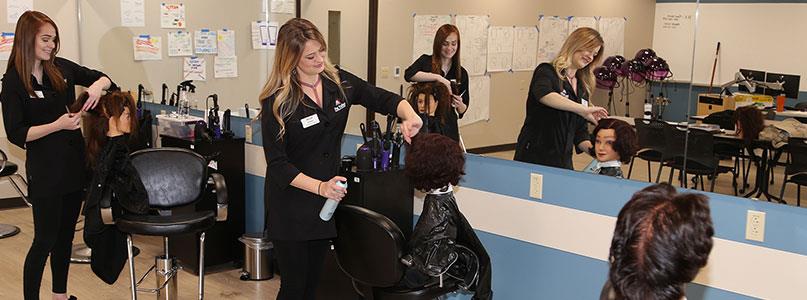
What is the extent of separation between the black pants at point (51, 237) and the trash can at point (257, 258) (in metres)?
1.09

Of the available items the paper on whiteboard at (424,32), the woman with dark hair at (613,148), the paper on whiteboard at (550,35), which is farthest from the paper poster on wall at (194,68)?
the woman with dark hair at (613,148)

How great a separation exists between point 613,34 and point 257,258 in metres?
2.41

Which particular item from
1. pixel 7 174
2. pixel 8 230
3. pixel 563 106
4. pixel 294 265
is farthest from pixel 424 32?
pixel 8 230

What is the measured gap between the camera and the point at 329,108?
2.99 metres

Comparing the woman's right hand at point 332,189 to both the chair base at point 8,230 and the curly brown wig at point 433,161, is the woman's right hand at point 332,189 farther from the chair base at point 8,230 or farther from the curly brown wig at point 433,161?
the chair base at point 8,230

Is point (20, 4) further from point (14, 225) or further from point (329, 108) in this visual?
point (329, 108)

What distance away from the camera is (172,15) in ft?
19.8

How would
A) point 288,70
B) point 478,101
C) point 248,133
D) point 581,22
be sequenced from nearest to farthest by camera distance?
point 288,70 < point 581,22 < point 478,101 < point 248,133

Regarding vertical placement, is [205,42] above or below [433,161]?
above

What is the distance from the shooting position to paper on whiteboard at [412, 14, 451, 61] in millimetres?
4145

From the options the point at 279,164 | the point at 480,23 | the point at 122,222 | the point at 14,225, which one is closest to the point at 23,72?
the point at 122,222

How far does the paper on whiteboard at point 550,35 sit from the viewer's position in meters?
3.55

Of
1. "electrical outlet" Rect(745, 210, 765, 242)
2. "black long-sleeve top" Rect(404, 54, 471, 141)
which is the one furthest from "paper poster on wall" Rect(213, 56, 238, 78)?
"electrical outlet" Rect(745, 210, 765, 242)

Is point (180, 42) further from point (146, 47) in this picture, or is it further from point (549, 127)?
point (549, 127)
